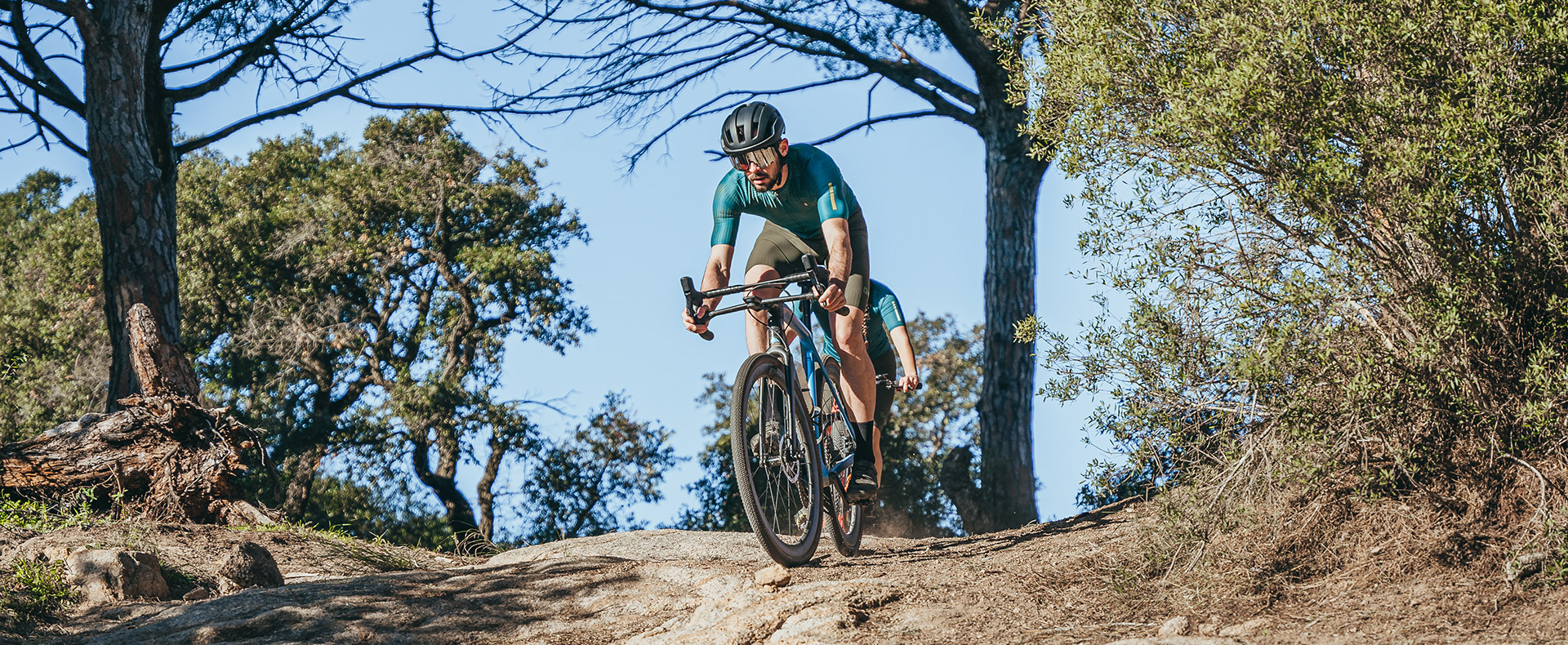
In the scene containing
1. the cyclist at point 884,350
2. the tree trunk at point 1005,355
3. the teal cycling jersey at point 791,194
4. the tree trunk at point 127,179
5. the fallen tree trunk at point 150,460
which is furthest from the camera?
the tree trunk at point 1005,355

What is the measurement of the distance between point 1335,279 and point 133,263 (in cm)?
901

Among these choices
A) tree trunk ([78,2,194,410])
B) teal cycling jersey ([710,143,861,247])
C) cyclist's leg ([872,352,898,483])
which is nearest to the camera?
teal cycling jersey ([710,143,861,247])

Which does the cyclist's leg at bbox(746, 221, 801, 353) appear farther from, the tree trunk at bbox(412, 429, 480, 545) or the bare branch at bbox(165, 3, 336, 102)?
the tree trunk at bbox(412, 429, 480, 545)

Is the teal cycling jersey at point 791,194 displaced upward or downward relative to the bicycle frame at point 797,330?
upward

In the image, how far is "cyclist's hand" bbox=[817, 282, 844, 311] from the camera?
14.8 ft

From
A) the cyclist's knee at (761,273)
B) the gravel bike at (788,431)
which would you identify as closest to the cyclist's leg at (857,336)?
the gravel bike at (788,431)

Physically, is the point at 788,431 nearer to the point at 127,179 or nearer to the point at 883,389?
the point at 883,389

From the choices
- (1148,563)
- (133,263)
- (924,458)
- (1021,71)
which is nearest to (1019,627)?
(1148,563)

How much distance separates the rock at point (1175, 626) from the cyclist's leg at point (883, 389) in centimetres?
209

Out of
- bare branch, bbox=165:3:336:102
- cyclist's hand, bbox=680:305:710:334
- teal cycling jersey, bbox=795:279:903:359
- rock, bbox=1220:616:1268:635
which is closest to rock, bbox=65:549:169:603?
cyclist's hand, bbox=680:305:710:334

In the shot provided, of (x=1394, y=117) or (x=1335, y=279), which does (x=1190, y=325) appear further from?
(x=1394, y=117)

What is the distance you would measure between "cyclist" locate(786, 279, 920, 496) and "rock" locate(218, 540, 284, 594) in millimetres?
2959

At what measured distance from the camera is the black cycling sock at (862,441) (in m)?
5.27

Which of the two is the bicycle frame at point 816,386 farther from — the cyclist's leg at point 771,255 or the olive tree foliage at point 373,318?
the olive tree foliage at point 373,318
